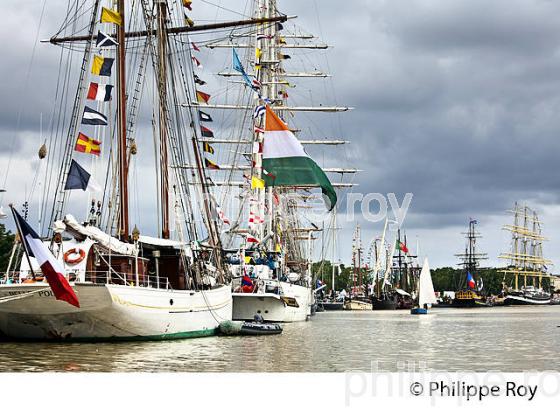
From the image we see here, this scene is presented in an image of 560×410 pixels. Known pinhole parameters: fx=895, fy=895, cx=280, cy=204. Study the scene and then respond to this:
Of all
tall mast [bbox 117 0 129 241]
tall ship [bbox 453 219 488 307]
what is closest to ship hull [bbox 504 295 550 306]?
tall ship [bbox 453 219 488 307]

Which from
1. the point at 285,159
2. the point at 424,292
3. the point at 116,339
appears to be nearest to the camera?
the point at 285,159

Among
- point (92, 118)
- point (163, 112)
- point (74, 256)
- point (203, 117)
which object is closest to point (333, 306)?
point (203, 117)

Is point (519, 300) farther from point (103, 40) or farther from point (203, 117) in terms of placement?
point (103, 40)

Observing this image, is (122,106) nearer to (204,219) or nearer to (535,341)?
(204,219)

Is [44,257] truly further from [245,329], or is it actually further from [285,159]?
[245,329]

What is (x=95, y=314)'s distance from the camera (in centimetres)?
3569

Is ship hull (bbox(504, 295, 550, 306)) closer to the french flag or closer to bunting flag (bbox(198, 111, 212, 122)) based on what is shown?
bunting flag (bbox(198, 111, 212, 122))

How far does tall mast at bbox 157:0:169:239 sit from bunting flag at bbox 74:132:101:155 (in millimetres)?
7376

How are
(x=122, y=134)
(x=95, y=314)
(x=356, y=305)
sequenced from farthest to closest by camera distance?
(x=356, y=305) < (x=122, y=134) < (x=95, y=314)

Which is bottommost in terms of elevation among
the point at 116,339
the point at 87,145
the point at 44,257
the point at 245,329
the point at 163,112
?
the point at 116,339

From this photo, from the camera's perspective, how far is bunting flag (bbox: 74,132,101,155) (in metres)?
39.4

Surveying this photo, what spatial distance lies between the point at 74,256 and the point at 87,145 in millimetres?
5714

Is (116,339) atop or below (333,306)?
below

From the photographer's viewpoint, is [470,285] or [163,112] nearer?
[163,112]
